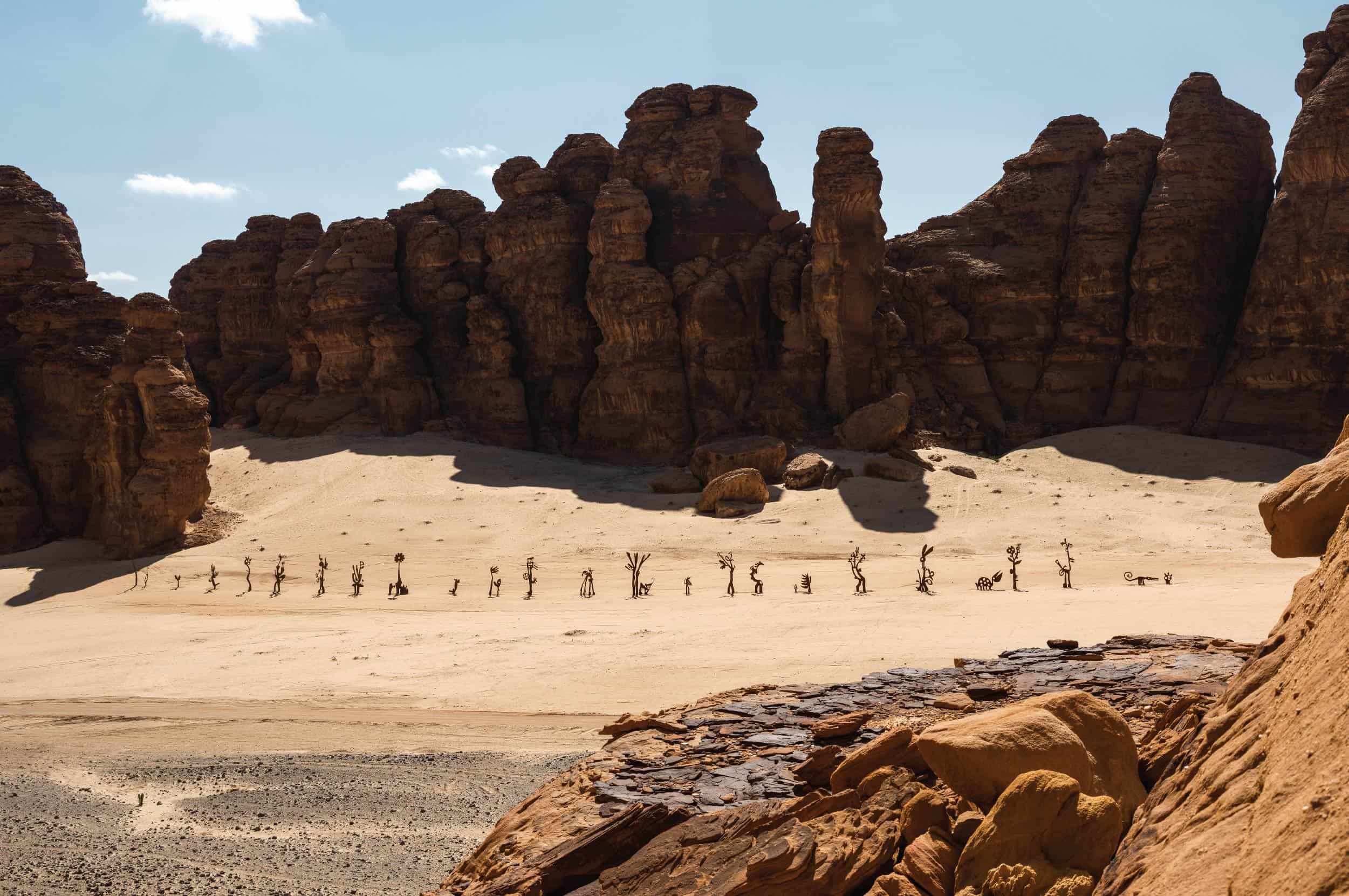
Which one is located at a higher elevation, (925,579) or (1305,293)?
(1305,293)

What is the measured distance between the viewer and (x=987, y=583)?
1850 cm

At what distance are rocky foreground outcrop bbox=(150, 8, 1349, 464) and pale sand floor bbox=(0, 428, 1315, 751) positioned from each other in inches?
90.3

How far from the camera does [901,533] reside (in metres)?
25.0

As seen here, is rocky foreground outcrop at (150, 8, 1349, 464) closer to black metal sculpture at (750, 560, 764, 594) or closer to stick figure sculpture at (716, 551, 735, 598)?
stick figure sculpture at (716, 551, 735, 598)

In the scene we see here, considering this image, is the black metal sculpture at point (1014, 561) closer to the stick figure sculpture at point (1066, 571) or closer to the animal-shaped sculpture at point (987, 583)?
the animal-shaped sculpture at point (987, 583)

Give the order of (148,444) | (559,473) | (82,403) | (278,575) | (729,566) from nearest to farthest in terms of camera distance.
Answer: (729,566)
(278,575)
(148,444)
(82,403)
(559,473)

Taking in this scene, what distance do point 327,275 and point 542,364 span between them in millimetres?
7968

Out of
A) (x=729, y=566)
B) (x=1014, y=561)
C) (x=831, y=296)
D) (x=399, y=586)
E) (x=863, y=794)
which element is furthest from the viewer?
(x=831, y=296)

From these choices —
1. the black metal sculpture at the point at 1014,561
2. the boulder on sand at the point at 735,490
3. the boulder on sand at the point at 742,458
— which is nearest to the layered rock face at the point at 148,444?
the boulder on sand at the point at 735,490

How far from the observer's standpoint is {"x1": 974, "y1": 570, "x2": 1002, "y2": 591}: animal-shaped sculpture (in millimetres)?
18391

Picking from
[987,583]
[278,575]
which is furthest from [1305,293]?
[278,575]

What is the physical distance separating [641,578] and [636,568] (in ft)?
3.69

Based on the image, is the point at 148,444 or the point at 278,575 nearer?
the point at 278,575

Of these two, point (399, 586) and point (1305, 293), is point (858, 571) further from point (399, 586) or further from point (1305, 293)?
point (1305, 293)
